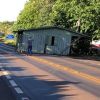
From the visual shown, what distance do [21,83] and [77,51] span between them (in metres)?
33.6

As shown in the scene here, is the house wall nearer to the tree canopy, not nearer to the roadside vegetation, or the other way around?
the roadside vegetation

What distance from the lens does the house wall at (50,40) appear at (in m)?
47.7

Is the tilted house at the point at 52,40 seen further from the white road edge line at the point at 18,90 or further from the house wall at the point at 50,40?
the white road edge line at the point at 18,90

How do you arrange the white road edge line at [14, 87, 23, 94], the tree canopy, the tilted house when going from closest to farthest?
the white road edge line at [14, 87, 23, 94] → the tree canopy → the tilted house

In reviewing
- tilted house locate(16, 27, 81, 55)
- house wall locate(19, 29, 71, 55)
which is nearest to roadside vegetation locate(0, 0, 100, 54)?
tilted house locate(16, 27, 81, 55)

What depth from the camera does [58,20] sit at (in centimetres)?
6097

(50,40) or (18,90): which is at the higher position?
(50,40)

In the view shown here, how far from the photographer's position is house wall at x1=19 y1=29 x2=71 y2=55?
4769cm

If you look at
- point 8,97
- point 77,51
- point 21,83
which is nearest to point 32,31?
point 77,51

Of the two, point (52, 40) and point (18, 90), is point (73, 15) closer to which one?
point (52, 40)

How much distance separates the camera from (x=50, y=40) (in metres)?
47.8

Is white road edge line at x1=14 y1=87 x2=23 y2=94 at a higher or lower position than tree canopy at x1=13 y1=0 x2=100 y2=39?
lower

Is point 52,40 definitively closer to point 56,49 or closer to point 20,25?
point 56,49

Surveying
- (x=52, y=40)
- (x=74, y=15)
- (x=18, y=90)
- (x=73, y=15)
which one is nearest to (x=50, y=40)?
(x=52, y=40)
